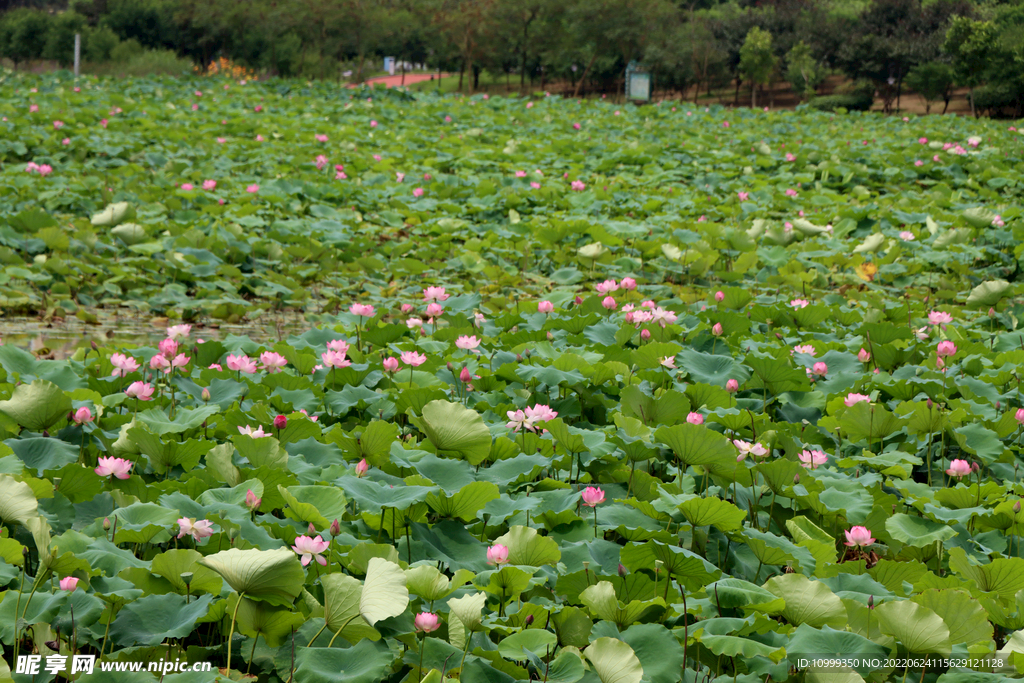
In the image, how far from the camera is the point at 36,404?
6.66 feet

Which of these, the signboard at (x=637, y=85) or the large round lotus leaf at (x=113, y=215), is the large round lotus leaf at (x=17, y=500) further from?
the signboard at (x=637, y=85)

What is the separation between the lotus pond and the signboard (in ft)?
62.1

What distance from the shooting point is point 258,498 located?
171 cm

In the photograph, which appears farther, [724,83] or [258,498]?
A: [724,83]

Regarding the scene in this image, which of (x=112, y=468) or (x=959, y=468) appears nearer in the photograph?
(x=112, y=468)

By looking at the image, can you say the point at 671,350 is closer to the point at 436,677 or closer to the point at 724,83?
the point at 436,677

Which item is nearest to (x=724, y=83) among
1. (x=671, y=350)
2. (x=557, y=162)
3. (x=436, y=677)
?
(x=557, y=162)

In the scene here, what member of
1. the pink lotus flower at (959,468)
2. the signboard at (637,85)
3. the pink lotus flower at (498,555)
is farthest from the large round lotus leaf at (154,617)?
the signboard at (637,85)

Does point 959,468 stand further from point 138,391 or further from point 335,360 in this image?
point 138,391

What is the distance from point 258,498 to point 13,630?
509 millimetres

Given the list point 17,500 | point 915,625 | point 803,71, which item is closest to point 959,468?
point 915,625

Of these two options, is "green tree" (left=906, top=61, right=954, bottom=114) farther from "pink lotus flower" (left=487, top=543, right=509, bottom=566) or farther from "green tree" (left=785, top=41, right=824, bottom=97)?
"pink lotus flower" (left=487, top=543, right=509, bottom=566)

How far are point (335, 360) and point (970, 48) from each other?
16.4m

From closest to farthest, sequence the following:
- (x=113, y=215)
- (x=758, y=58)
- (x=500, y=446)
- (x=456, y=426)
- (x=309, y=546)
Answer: (x=309, y=546) → (x=456, y=426) → (x=500, y=446) → (x=113, y=215) → (x=758, y=58)
